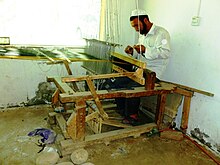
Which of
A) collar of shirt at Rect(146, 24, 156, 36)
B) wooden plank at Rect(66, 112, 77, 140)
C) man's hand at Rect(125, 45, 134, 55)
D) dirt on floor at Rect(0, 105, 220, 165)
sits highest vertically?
collar of shirt at Rect(146, 24, 156, 36)

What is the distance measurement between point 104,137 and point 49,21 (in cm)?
192

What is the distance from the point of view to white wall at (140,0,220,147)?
2205 millimetres

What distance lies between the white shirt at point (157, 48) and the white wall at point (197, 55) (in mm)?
255

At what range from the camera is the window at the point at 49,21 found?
2.95 metres

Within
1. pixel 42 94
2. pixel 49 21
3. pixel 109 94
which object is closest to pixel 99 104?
pixel 109 94

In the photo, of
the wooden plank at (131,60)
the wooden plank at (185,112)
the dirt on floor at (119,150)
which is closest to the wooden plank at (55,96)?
the dirt on floor at (119,150)

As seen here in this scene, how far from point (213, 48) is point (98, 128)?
58.8 inches

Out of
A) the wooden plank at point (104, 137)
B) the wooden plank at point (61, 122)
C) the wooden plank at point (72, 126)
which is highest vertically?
the wooden plank at point (72, 126)

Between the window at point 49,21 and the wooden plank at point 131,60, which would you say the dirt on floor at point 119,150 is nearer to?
the wooden plank at point 131,60

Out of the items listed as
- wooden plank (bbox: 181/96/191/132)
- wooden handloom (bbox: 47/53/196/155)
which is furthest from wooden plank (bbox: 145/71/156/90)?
wooden plank (bbox: 181/96/191/132)

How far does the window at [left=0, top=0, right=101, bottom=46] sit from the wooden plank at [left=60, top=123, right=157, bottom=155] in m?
1.67

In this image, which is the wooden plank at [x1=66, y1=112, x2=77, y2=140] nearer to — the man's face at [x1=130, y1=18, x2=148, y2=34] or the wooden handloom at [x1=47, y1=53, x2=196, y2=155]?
the wooden handloom at [x1=47, y1=53, x2=196, y2=155]

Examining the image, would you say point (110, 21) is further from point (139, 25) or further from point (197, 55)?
point (197, 55)

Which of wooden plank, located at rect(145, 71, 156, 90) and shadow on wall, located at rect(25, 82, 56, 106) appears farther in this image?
shadow on wall, located at rect(25, 82, 56, 106)
